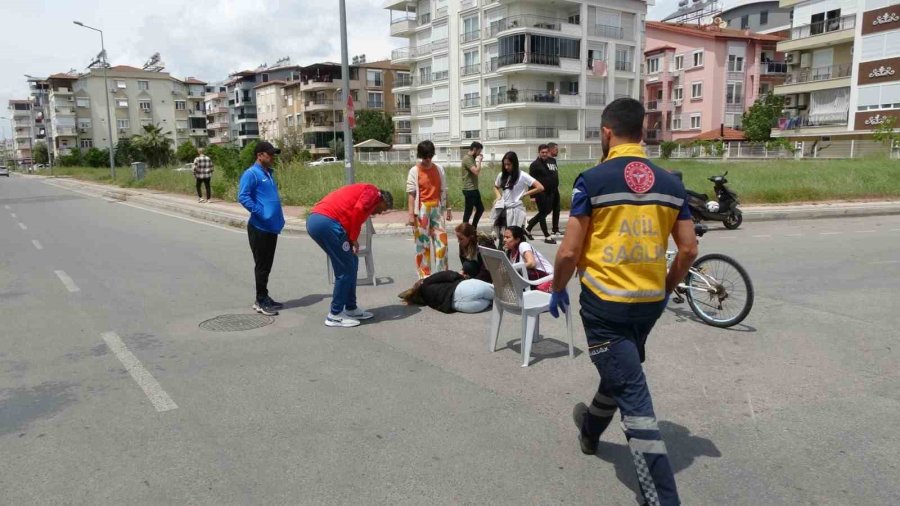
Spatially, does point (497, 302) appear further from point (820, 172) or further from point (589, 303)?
point (820, 172)

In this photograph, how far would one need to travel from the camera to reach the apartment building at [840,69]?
44312 millimetres

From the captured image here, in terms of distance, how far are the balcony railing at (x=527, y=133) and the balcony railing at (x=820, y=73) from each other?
1938 centimetres

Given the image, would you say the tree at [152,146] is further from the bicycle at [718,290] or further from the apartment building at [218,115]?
the bicycle at [718,290]

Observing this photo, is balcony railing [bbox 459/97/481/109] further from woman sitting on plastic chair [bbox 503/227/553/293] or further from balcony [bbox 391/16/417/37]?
woman sitting on plastic chair [bbox 503/227/553/293]

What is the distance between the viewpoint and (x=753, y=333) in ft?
20.4

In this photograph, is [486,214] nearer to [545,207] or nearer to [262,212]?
[545,207]

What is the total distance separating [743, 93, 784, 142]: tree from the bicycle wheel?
5476 centimetres

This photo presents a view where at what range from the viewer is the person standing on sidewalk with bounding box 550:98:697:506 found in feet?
A: 9.64

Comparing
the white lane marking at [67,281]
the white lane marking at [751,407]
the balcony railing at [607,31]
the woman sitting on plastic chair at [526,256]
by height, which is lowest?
the white lane marking at [67,281]

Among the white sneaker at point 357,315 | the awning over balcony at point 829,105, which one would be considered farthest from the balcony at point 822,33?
the white sneaker at point 357,315

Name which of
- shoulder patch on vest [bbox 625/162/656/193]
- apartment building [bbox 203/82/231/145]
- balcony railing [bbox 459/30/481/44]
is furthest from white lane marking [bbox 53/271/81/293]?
apartment building [bbox 203/82/231/145]

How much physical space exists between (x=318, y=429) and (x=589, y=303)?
2.01 metres

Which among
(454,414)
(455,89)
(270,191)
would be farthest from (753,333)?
(455,89)

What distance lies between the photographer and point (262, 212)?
7094mm
